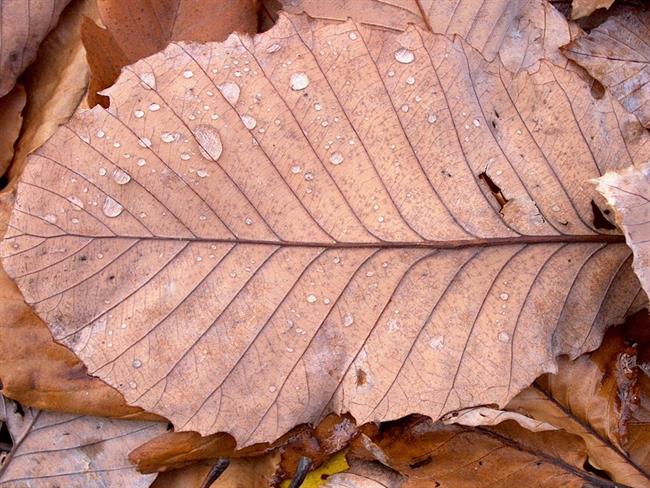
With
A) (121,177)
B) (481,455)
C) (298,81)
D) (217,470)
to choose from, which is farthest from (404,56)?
(217,470)

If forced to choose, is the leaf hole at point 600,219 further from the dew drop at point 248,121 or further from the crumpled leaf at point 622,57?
the dew drop at point 248,121

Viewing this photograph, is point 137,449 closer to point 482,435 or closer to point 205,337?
point 205,337

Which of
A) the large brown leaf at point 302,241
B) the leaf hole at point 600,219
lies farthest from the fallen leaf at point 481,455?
the leaf hole at point 600,219

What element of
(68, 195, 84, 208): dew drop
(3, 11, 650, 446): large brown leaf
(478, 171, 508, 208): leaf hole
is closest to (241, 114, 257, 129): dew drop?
(3, 11, 650, 446): large brown leaf

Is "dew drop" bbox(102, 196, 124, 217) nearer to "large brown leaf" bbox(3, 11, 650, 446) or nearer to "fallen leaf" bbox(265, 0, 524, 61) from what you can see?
"large brown leaf" bbox(3, 11, 650, 446)

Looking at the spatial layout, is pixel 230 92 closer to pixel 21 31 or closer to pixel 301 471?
pixel 21 31

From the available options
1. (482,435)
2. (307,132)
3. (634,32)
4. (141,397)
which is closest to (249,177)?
(307,132)
